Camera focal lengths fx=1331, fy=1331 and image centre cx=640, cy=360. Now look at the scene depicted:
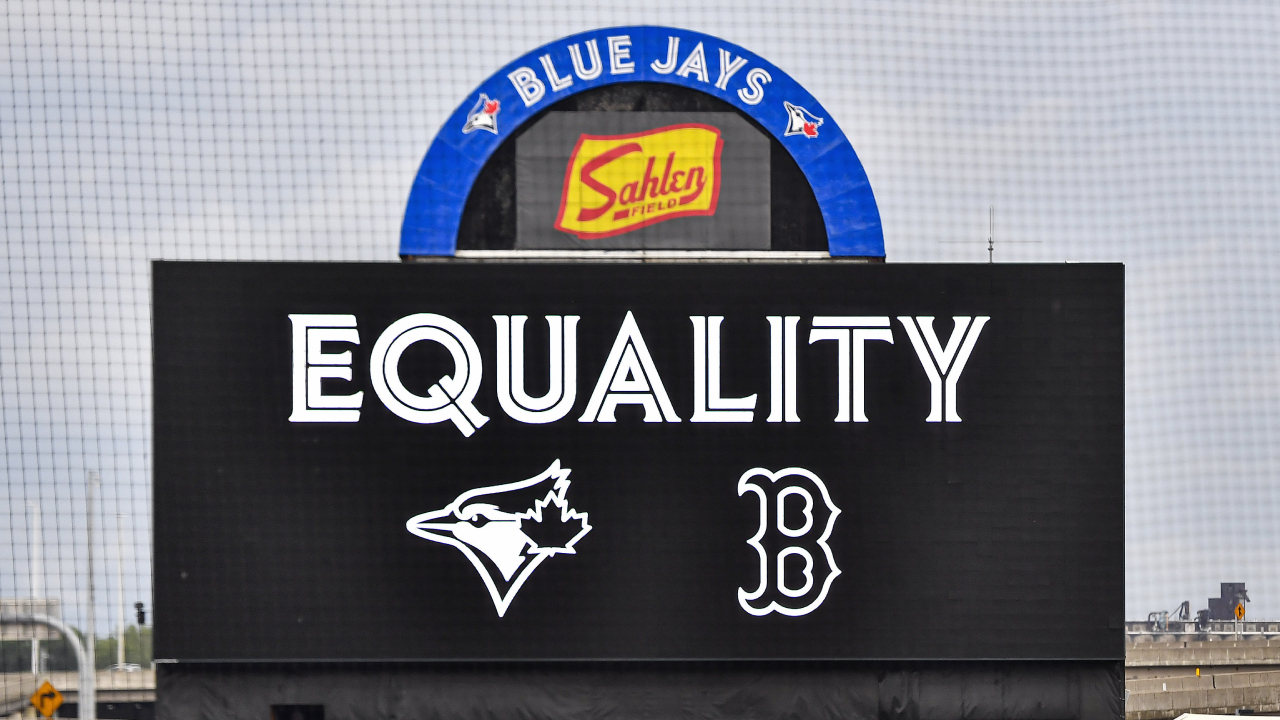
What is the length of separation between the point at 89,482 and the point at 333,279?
7.07ft

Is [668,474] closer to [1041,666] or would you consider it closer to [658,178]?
[658,178]

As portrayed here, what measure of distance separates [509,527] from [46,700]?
2.83 metres

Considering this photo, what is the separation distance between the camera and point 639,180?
24.4 ft

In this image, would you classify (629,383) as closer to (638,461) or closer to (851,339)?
(638,461)

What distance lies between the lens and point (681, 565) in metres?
6.97

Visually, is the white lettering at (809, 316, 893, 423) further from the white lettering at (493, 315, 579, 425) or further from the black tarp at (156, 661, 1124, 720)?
the black tarp at (156, 661, 1124, 720)

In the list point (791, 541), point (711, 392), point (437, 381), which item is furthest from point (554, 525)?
point (791, 541)

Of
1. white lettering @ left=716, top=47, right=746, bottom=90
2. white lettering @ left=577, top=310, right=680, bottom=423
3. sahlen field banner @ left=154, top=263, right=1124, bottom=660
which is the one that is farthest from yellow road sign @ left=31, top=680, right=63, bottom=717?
white lettering @ left=716, top=47, right=746, bottom=90

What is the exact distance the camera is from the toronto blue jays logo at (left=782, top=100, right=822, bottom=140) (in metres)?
7.48

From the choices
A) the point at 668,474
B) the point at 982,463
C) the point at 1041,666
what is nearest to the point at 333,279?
the point at 668,474

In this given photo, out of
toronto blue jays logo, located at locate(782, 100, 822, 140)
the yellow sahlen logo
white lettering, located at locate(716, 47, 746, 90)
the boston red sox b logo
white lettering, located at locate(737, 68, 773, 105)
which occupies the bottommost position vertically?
the boston red sox b logo

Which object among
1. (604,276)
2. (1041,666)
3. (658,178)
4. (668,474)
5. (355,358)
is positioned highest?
(658,178)

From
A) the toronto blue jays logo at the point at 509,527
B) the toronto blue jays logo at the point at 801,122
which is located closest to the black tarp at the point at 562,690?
the toronto blue jays logo at the point at 509,527

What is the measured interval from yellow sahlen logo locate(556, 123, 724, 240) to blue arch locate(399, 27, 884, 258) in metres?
0.32
